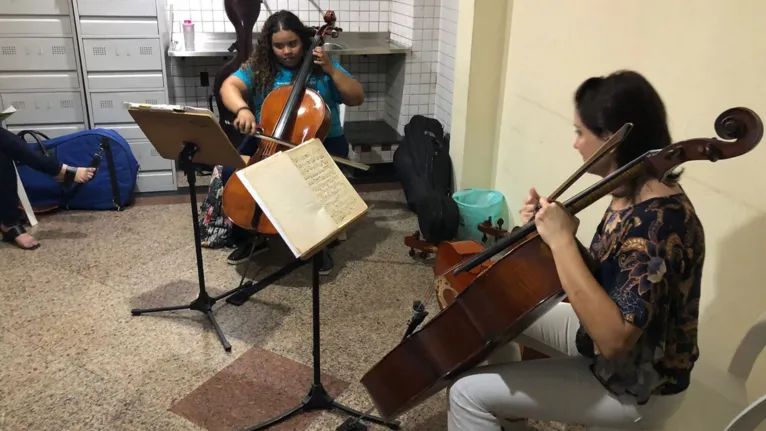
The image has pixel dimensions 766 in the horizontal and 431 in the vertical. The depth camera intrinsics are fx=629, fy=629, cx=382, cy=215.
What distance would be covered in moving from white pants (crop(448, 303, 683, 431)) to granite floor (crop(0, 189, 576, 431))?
1.80 feet

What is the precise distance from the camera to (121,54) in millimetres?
3375

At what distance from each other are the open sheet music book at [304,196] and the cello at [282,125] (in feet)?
2.30

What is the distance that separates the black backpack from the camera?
2.89 metres

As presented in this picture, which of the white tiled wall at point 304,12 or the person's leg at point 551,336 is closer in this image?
the person's leg at point 551,336

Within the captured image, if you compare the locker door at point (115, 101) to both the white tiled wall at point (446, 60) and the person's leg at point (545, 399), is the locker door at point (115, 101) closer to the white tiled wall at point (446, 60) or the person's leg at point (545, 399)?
the white tiled wall at point (446, 60)

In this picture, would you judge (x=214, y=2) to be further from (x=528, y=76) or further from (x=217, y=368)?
(x=217, y=368)

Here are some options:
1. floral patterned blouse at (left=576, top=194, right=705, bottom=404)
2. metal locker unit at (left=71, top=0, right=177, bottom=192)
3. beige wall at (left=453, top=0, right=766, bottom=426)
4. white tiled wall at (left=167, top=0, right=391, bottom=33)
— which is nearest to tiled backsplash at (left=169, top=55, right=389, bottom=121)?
white tiled wall at (left=167, top=0, right=391, bottom=33)

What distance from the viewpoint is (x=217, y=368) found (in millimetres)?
2152

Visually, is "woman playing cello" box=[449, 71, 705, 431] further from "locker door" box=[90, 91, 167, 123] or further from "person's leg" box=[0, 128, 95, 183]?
"locker door" box=[90, 91, 167, 123]

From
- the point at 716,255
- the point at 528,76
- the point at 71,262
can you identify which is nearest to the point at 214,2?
the point at 71,262

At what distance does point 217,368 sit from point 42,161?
64.6 inches

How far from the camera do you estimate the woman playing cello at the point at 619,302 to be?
116cm

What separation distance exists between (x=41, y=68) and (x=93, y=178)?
650 millimetres

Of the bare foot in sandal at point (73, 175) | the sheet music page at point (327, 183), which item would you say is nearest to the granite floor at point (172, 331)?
the bare foot in sandal at point (73, 175)
